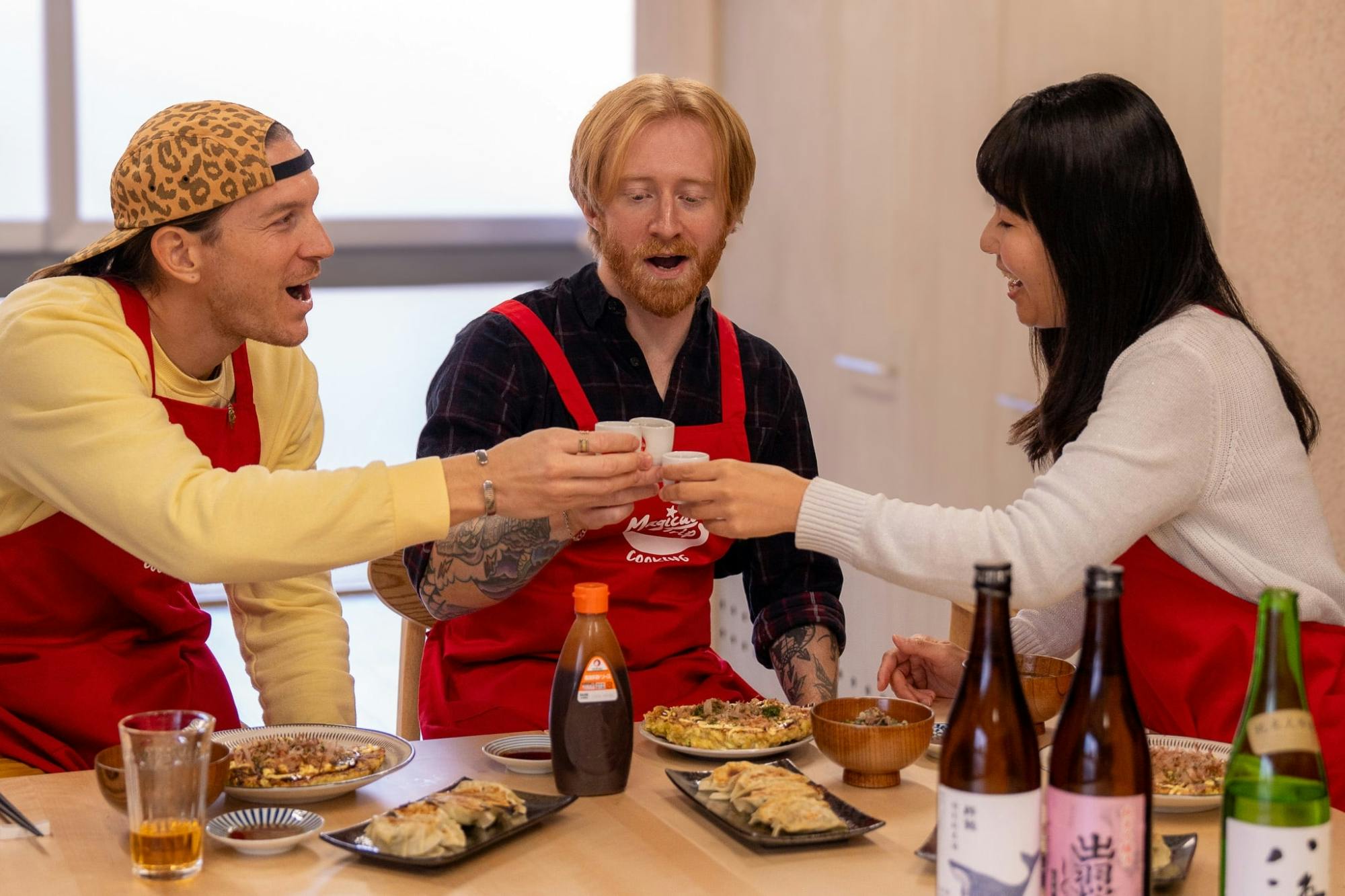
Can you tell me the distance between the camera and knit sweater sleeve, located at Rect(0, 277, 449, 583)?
1.59 m

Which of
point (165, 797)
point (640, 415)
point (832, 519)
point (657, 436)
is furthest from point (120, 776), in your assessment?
point (640, 415)

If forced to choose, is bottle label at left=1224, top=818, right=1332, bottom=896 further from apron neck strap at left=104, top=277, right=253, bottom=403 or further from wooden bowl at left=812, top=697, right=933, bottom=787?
apron neck strap at left=104, top=277, right=253, bottom=403

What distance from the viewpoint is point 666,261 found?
2273mm

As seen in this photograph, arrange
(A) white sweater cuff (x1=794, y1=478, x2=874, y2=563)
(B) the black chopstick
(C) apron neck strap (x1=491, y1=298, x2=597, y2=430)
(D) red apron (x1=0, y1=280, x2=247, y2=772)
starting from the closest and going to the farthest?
(B) the black chopstick
(A) white sweater cuff (x1=794, y1=478, x2=874, y2=563)
(D) red apron (x1=0, y1=280, x2=247, y2=772)
(C) apron neck strap (x1=491, y1=298, x2=597, y2=430)

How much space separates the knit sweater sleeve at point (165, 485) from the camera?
159 centimetres

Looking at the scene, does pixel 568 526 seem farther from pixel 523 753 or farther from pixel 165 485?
pixel 165 485

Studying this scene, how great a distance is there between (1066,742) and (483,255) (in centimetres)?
528

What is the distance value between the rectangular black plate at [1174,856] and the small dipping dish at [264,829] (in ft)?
1.93

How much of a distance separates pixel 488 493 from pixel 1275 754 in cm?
92

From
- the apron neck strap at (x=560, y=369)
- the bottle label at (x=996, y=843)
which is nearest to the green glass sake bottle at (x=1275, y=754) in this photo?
the bottle label at (x=996, y=843)

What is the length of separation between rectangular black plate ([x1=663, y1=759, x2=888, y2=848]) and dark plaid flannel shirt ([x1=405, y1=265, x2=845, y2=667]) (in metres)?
0.77

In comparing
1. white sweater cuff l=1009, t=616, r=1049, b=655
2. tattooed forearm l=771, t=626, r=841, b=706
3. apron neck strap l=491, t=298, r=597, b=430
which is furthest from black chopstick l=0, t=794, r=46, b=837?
white sweater cuff l=1009, t=616, r=1049, b=655

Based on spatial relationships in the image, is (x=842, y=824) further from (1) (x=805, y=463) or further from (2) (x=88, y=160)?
(2) (x=88, y=160)

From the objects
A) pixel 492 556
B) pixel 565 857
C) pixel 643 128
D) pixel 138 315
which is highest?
pixel 643 128
